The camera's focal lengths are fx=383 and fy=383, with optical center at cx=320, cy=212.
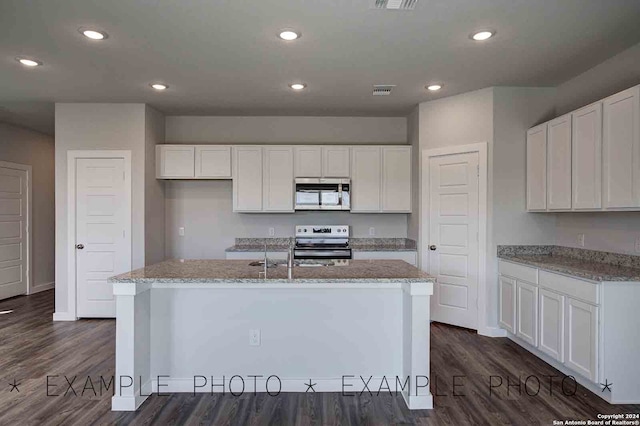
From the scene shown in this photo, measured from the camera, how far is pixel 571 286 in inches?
118

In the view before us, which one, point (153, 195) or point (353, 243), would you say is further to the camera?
point (353, 243)

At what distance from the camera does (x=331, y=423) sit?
2.46m

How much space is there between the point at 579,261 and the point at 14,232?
7718 millimetres

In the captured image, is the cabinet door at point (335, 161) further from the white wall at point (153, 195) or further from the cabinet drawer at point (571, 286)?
the cabinet drawer at point (571, 286)

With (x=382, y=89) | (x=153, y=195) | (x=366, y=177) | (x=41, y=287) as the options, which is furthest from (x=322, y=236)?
(x=41, y=287)

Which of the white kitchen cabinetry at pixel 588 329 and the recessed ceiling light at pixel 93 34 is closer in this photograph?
the white kitchen cabinetry at pixel 588 329

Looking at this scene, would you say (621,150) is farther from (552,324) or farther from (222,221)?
(222,221)

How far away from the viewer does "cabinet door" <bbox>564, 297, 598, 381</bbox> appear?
2758 millimetres

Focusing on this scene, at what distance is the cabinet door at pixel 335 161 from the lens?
5195 mm

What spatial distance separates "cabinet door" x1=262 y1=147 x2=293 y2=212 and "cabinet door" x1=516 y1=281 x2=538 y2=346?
2.93 m

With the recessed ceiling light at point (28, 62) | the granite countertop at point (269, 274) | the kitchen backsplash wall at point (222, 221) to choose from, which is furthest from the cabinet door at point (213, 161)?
the granite countertop at point (269, 274)

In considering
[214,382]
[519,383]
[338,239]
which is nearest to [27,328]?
[214,382]

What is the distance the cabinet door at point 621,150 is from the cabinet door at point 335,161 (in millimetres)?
2871

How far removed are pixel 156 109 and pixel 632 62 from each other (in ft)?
17.0
